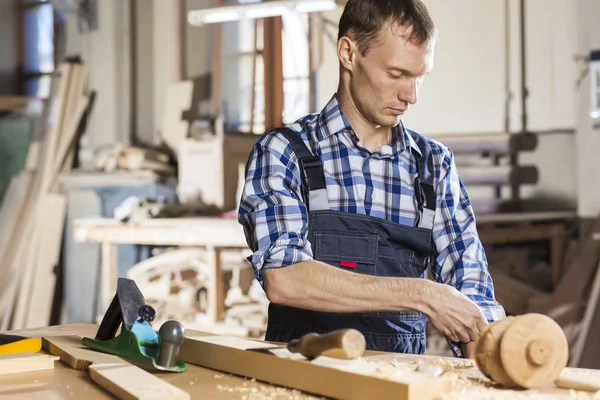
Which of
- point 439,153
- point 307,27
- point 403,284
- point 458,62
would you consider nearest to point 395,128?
point 439,153

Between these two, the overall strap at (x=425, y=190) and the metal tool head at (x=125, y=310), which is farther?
the overall strap at (x=425, y=190)

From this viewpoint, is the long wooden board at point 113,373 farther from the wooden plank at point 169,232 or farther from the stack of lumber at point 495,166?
the stack of lumber at point 495,166

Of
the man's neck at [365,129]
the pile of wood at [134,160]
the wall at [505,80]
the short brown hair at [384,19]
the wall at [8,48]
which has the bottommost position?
the man's neck at [365,129]

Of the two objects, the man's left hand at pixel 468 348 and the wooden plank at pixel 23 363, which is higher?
the wooden plank at pixel 23 363

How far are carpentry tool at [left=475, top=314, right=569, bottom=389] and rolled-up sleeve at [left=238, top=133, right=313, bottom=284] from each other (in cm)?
74

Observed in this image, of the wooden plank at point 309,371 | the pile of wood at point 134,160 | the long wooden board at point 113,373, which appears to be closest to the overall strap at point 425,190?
the wooden plank at point 309,371

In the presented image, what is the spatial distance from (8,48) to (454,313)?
8514 mm

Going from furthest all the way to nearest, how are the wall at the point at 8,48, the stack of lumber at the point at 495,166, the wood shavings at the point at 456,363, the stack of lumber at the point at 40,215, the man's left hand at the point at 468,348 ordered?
the wall at the point at 8,48 → the stack of lumber at the point at 40,215 → the stack of lumber at the point at 495,166 → the man's left hand at the point at 468,348 → the wood shavings at the point at 456,363

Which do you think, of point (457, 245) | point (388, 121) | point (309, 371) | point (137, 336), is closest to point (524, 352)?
point (309, 371)

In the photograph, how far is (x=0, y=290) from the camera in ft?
22.7

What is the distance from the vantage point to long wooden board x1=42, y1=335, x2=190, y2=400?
1.36 m

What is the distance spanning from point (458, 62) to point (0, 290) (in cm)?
429

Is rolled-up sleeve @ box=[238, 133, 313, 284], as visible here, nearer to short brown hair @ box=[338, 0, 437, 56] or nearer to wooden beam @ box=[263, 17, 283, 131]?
short brown hair @ box=[338, 0, 437, 56]

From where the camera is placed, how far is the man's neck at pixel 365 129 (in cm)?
240
